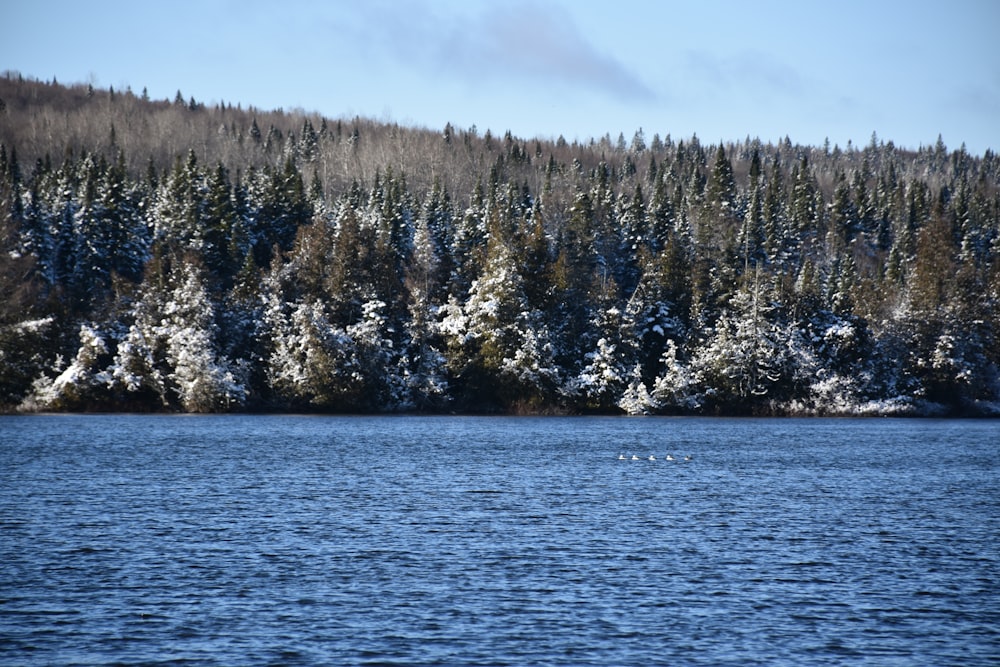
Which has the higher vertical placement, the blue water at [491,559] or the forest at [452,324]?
the forest at [452,324]

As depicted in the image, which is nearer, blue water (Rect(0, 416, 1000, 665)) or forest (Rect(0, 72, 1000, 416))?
blue water (Rect(0, 416, 1000, 665))

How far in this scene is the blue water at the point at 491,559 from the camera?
2077 cm

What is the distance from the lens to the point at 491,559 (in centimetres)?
2858

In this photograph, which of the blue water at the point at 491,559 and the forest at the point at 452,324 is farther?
the forest at the point at 452,324

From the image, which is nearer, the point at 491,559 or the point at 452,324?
the point at 491,559

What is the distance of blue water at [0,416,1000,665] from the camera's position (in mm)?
20766

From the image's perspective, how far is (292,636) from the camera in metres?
21.0

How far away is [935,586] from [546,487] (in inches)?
792

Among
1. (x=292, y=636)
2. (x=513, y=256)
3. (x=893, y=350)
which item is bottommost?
(x=292, y=636)

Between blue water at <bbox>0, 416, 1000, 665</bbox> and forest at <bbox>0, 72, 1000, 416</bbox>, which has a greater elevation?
forest at <bbox>0, 72, 1000, 416</bbox>

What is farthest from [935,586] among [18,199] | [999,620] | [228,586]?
[18,199]

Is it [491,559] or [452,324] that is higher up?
[452,324]

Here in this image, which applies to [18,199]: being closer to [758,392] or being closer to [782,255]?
[758,392]

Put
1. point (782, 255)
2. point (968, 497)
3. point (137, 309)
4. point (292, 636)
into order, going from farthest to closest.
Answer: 1. point (782, 255)
2. point (137, 309)
3. point (968, 497)
4. point (292, 636)
